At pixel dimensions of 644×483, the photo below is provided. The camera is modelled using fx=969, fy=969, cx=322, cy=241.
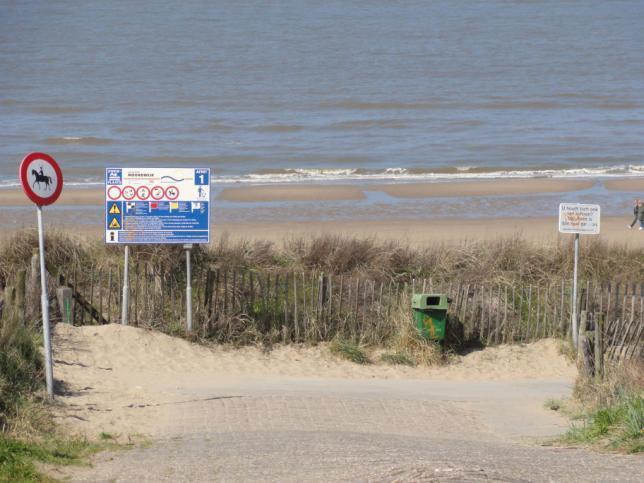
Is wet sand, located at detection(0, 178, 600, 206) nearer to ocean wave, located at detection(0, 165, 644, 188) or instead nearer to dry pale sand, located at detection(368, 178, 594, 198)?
dry pale sand, located at detection(368, 178, 594, 198)

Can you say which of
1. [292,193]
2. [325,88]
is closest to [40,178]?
[292,193]

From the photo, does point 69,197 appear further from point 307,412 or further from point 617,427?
point 617,427

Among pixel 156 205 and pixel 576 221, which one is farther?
pixel 576 221

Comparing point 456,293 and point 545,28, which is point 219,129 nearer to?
point 456,293

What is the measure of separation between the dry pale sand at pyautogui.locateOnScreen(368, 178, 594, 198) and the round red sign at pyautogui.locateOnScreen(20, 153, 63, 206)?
68.6 feet

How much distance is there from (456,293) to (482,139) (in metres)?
32.9

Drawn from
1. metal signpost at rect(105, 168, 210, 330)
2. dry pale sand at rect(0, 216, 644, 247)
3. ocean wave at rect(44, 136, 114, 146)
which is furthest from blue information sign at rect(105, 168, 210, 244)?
ocean wave at rect(44, 136, 114, 146)

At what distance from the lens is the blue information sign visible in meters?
14.5

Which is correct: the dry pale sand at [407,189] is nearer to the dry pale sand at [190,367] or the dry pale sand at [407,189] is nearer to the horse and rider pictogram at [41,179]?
the dry pale sand at [190,367]

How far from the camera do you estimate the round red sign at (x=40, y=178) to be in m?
10.3

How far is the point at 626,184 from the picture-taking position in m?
33.9

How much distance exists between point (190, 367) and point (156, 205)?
2583mm

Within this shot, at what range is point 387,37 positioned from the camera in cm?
9912

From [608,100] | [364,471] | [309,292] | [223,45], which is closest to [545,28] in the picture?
[223,45]
